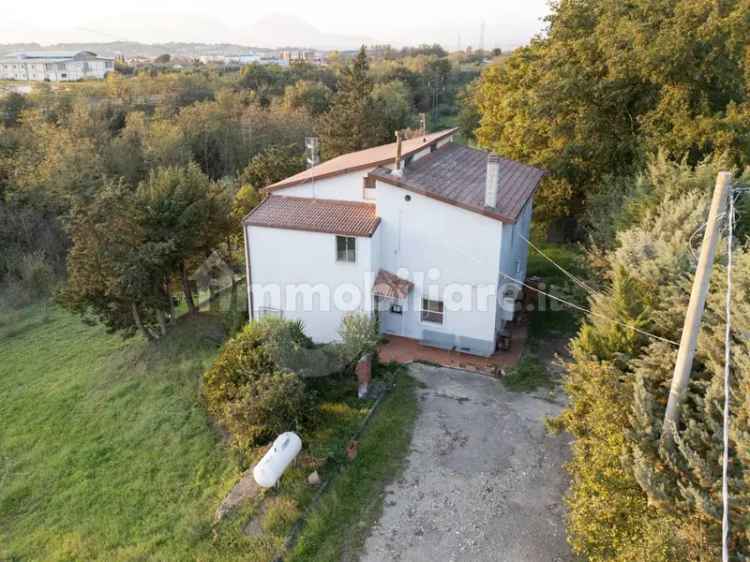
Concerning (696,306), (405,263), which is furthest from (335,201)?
(696,306)

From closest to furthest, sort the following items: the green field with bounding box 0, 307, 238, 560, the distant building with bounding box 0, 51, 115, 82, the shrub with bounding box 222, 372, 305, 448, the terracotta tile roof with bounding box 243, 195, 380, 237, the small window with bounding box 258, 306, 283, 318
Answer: the green field with bounding box 0, 307, 238, 560 → the shrub with bounding box 222, 372, 305, 448 → the terracotta tile roof with bounding box 243, 195, 380, 237 → the small window with bounding box 258, 306, 283, 318 → the distant building with bounding box 0, 51, 115, 82

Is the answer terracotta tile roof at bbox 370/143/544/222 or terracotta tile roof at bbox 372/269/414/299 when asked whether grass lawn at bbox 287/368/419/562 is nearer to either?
terracotta tile roof at bbox 372/269/414/299

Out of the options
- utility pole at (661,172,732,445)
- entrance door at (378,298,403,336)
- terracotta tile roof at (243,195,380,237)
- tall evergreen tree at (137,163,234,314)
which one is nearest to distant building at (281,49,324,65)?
tall evergreen tree at (137,163,234,314)

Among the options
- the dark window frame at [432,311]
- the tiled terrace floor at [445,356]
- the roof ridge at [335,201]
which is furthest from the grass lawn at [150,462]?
the roof ridge at [335,201]

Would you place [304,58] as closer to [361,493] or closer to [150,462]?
[150,462]

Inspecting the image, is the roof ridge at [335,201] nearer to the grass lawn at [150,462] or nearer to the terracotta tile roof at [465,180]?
the terracotta tile roof at [465,180]

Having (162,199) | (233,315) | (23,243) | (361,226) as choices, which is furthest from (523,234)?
(23,243)

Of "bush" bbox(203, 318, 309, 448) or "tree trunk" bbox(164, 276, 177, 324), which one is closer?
"bush" bbox(203, 318, 309, 448)
